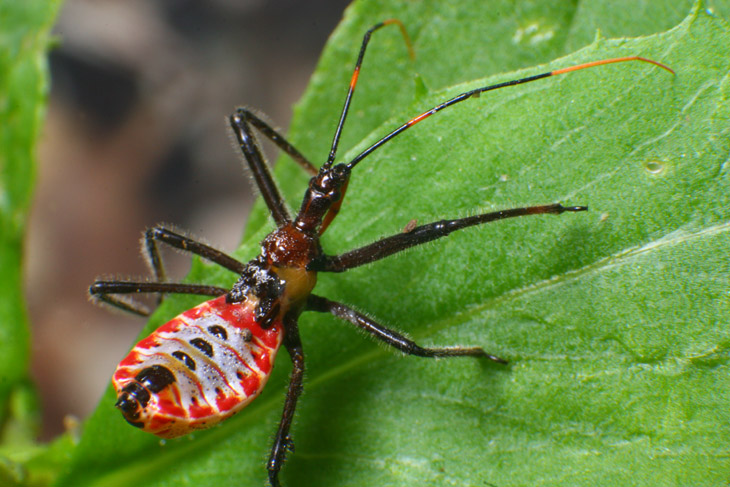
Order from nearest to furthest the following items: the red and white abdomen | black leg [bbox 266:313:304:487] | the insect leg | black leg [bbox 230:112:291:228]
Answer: the red and white abdomen, black leg [bbox 266:313:304:487], the insect leg, black leg [bbox 230:112:291:228]

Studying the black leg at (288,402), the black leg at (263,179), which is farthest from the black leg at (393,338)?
the black leg at (263,179)

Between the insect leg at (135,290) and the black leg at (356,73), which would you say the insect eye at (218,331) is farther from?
the black leg at (356,73)

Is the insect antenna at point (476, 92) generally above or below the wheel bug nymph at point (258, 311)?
above

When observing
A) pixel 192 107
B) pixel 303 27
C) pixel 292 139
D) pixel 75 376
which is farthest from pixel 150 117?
pixel 292 139

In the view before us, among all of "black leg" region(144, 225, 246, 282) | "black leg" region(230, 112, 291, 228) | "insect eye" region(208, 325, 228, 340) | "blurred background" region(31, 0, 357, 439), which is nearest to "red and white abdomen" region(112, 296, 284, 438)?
"insect eye" region(208, 325, 228, 340)

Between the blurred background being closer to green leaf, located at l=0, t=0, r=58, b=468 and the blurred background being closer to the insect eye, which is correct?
green leaf, located at l=0, t=0, r=58, b=468

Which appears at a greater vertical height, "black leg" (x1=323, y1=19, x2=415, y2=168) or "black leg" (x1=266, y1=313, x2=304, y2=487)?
"black leg" (x1=323, y1=19, x2=415, y2=168)

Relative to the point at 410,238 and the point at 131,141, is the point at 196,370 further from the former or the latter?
the point at 131,141

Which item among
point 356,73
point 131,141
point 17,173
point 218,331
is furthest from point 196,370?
point 131,141
